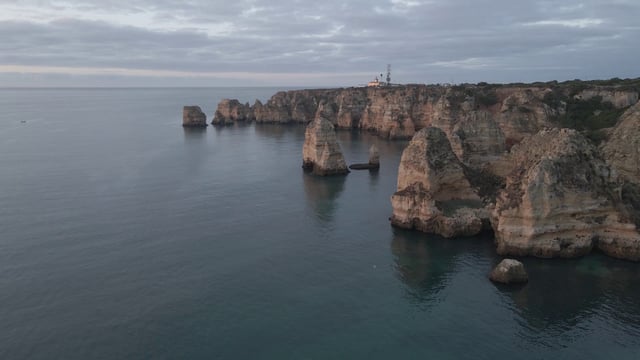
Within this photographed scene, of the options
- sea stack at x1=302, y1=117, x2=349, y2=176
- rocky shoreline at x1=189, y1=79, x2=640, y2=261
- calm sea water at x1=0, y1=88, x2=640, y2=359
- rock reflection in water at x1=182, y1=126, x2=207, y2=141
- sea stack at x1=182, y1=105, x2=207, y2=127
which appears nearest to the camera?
calm sea water at x1=0, y1=88, x2=640, y2=359

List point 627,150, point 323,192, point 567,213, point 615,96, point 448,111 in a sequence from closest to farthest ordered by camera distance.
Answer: point 567,213 < point 627,150 < point 323,192 < point 615,96 < point 448,111

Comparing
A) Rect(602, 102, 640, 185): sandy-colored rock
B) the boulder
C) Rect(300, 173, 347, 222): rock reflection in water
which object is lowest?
the boulder

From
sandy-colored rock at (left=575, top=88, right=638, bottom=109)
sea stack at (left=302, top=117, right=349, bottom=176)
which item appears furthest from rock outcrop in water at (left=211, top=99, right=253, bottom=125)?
sandy-colored rock at (left=575, top=88, right=638, bottom=109)

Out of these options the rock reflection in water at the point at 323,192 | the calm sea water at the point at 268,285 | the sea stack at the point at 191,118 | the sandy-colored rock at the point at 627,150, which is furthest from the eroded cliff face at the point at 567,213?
the sea stack at the point at 191,118

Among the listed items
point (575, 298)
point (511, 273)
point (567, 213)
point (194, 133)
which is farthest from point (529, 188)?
point (194, 133)

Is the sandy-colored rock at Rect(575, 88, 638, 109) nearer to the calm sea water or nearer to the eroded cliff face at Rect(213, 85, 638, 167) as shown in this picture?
the eroded cliff face at Rect(213, 85, 638, 167)

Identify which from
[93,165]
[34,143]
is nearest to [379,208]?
[93,165]

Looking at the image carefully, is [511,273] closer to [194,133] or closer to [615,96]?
[615,96]
